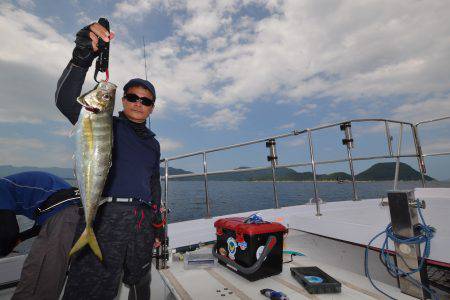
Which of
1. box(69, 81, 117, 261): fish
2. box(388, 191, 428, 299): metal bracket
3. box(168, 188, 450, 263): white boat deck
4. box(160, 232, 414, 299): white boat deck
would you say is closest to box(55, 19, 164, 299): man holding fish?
box(69, 81, 117, 261): fish

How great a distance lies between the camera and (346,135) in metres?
4.57

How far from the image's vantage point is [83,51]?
177cm

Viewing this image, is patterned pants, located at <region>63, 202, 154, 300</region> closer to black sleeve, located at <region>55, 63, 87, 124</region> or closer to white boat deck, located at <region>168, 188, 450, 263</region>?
black sleeve, located at <region>55, 63, 87, 124</region>

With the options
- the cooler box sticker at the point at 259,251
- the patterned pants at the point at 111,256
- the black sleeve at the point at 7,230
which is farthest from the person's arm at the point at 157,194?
the black sleeve at the point at 7,230

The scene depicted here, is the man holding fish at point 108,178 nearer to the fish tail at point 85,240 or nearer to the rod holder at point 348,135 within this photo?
the fish tail at point 85,240

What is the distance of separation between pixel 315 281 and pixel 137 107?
2.28 metres

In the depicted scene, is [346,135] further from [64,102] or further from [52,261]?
[52,261]

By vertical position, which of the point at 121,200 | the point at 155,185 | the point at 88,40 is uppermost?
the point at 88,40

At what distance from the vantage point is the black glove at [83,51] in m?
1.74

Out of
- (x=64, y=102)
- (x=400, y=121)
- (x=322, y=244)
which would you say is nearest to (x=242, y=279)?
(x=322, y=244)

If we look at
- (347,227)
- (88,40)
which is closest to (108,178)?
(88,40)

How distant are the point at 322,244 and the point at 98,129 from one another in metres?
2.96

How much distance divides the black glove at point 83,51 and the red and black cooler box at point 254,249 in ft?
6.68

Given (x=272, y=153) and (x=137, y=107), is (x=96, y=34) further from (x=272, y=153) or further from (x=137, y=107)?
(x=272, y=153)
